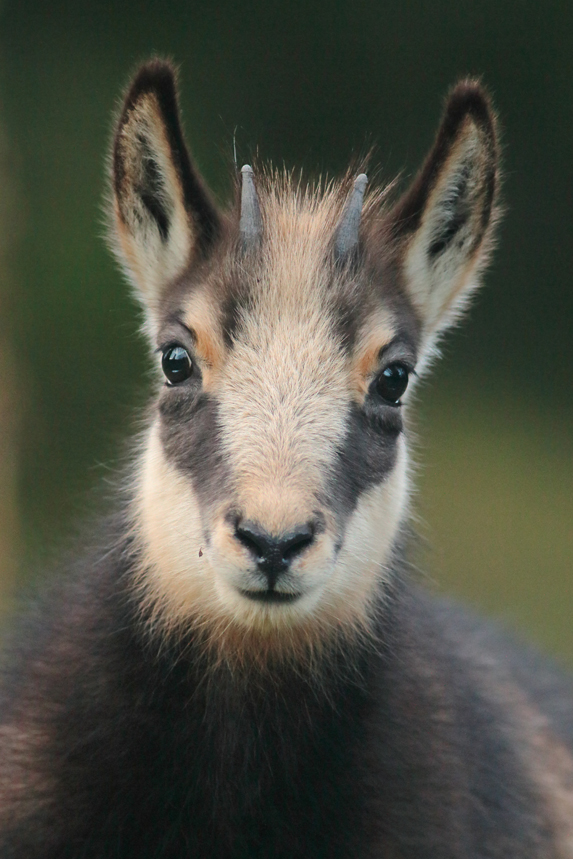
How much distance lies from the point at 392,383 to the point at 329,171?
339 inches

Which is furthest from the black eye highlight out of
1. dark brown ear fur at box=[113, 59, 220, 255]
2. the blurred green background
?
the blurred green background

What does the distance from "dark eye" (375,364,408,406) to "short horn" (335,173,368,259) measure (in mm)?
624

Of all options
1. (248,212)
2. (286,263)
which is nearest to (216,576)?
(286,263)

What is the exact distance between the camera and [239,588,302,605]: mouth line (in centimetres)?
521

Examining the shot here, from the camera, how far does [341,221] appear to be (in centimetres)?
621

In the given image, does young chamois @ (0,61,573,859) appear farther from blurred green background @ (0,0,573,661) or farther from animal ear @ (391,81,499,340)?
blurred green background @ (0,0,573,661)

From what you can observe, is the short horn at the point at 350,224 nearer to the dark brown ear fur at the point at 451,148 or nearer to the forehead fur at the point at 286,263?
the forehead fur at the point at 286,263

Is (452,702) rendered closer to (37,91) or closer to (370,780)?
(370,780)

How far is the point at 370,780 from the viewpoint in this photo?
5.97 m

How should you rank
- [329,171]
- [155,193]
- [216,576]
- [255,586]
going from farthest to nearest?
[329,171], [155,193], [216,576], [255,586]

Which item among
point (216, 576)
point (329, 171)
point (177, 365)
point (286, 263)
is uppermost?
point (329, 171)

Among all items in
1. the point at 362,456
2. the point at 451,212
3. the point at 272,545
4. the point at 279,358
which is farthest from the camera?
the point at 451,212

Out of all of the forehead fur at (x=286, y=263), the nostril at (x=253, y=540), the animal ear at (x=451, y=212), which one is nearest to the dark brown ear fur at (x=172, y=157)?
the forehead fur at (x=286, y=263)

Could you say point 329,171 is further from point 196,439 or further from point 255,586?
point 255,586
